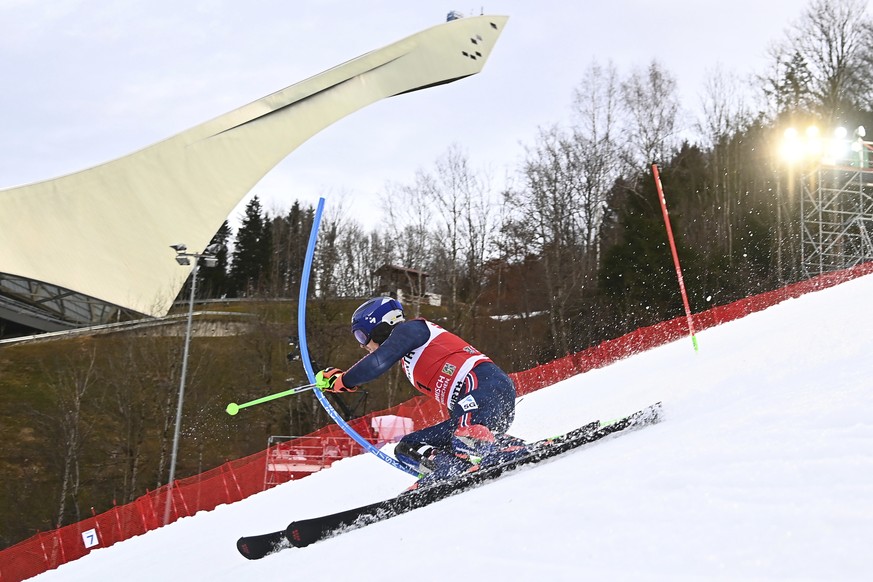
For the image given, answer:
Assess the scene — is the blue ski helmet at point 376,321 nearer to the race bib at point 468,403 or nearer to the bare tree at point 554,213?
the race bib at point 468,403

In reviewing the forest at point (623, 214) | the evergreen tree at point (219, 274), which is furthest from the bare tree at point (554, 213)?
the evergreen tree at point (219, 274)

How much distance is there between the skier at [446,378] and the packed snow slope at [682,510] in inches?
15.9

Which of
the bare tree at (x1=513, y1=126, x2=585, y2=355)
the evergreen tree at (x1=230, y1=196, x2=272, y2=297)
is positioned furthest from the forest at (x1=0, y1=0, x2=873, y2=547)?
the evergreen tree at (x1=230, y1=196, x2=272, y2=297)

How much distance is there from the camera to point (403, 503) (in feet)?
16.6

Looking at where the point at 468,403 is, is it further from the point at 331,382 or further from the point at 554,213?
the point at 554,213

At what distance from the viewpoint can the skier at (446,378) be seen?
16.8 feet

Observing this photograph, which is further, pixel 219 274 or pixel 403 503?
pixel 219 274

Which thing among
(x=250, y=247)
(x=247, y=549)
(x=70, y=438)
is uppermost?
(x=250, y=247)

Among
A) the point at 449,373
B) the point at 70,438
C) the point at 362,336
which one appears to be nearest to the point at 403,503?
the point at 449,373

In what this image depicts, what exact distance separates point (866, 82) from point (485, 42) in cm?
2279

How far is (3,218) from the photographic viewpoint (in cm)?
3081

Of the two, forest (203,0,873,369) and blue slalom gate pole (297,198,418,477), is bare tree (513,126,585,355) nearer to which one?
forest (203,0,873,369)

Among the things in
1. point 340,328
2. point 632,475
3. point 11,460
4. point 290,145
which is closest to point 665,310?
point 340,328

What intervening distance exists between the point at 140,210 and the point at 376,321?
3176 cm
